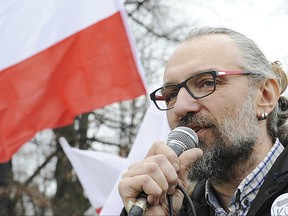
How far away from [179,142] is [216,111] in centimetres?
30

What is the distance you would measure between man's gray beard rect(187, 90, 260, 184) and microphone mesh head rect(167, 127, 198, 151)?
0.40 ft

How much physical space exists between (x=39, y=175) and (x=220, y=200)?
1163cm

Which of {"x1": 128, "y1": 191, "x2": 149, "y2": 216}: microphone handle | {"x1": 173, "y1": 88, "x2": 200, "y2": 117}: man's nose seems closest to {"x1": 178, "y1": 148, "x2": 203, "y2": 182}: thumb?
{"x1": 128, "y1": 191, "x2": 149, "y2": 216}: microphone handle

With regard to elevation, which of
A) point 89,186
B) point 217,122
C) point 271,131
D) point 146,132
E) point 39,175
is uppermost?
point 217,122

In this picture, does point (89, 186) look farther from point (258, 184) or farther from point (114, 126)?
point (114, 126)

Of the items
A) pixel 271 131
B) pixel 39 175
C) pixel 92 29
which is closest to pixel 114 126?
pixel 39 175

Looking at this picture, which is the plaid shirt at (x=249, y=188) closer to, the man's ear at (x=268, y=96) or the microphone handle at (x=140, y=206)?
the man's ear at (x=268, y=96)

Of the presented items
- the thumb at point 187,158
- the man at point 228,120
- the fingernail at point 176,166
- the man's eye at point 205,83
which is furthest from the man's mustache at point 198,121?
the fingernail at point 176,166

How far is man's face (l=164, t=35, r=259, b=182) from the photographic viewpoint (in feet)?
8.38

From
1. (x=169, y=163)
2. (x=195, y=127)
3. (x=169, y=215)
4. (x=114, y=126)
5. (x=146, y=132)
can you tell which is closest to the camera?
(x=169, y=163)

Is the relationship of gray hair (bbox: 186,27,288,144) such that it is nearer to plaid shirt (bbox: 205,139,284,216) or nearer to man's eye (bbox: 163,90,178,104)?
plaid shirt (bbox: 205,139,284,216)

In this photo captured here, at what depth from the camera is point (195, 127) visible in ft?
8.33

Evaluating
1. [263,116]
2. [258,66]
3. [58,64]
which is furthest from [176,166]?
[58,64]

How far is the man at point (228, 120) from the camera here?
2.53m
